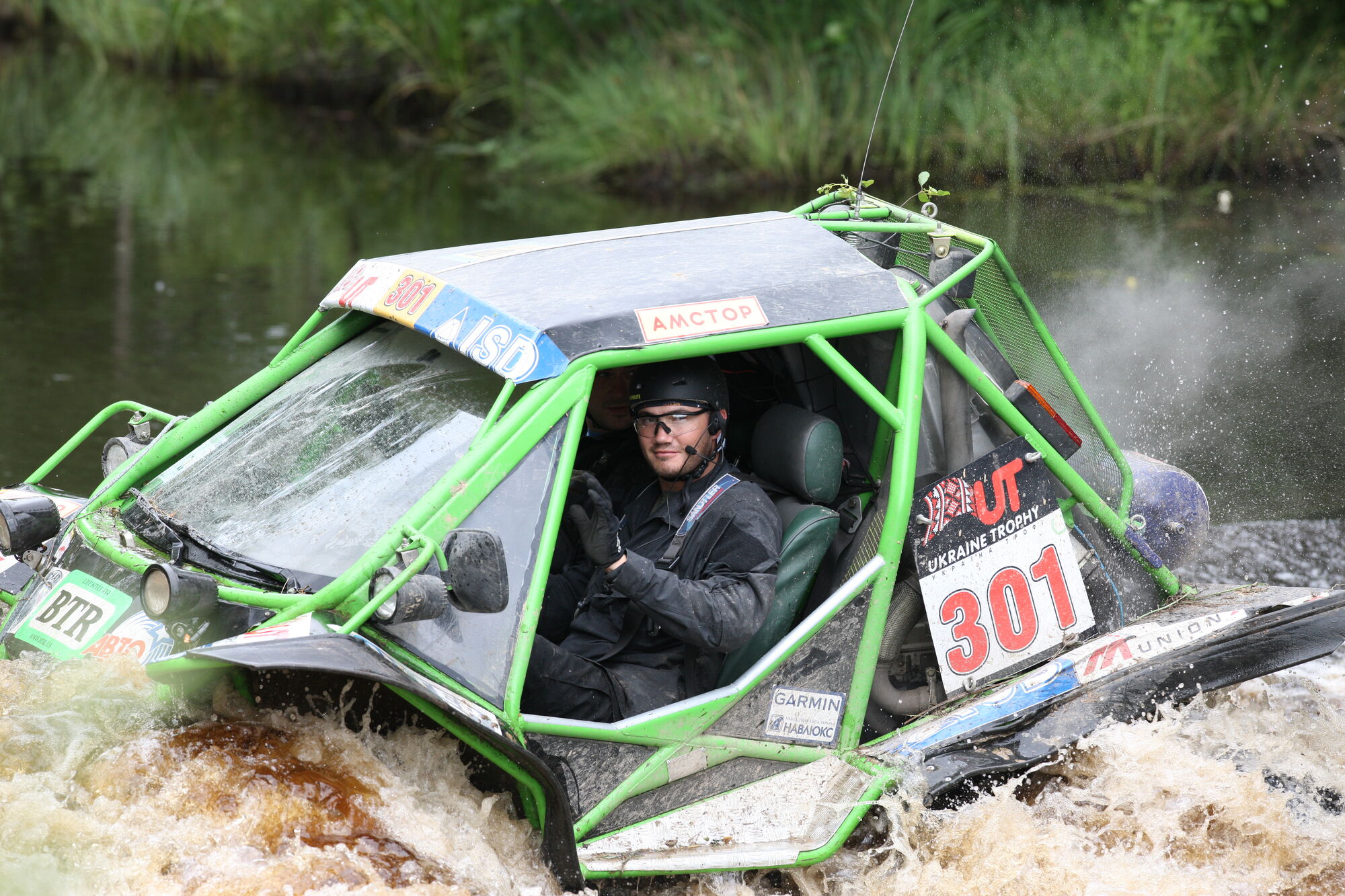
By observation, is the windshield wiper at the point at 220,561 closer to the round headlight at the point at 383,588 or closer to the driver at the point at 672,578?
the round headlight at the point at 383,588

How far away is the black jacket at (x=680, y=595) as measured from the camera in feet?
11.0

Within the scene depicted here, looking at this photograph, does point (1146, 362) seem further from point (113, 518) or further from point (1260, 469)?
point (113, 518)

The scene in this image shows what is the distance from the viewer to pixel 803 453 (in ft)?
12.8

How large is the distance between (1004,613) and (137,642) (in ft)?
7.79

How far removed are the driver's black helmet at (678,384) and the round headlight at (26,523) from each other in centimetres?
163

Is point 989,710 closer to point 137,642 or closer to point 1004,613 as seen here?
point 1004,613

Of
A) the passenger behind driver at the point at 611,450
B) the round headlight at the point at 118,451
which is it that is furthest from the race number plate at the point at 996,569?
the round headlight at the point at 118,451

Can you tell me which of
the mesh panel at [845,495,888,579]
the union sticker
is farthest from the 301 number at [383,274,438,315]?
the mesh panel at [845,495,888,579]

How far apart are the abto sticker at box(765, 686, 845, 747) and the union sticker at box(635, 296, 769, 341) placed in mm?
961

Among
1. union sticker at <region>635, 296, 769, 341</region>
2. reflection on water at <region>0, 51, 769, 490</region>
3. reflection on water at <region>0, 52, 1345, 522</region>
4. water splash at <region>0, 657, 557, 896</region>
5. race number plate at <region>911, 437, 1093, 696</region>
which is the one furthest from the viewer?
reflection on water at <region>0, 51, 769, 490</region>

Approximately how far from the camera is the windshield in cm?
339

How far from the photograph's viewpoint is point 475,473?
3.20 meters

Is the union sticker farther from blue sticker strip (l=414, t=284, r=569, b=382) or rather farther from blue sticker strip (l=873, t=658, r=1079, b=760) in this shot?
blue sticker strip (l=873, t=658, r=1079, b=760)

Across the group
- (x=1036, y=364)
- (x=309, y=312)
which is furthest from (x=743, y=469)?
(x=309, y=312)
